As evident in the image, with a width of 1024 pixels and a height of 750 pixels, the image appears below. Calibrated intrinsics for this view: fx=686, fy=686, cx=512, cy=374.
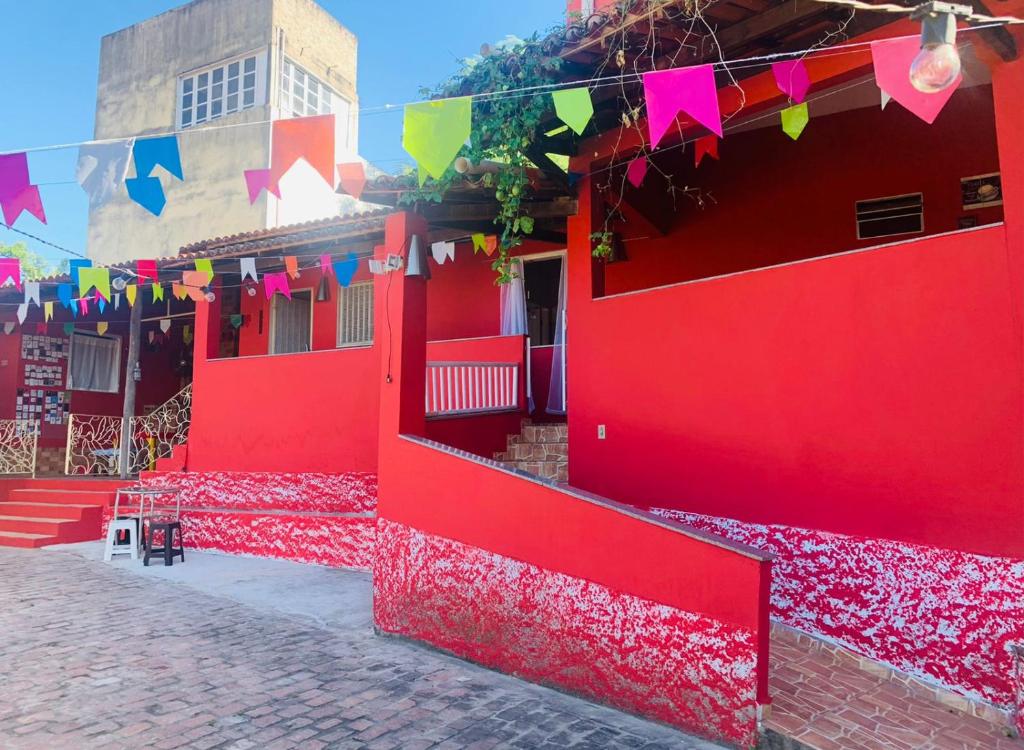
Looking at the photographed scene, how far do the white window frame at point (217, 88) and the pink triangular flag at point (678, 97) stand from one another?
47.2 feet

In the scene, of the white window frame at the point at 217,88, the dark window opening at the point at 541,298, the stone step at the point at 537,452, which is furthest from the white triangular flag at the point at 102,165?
the white window frame at the point at 217,88

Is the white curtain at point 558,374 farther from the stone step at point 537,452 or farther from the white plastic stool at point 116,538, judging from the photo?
the white plastic stool at point 116,538

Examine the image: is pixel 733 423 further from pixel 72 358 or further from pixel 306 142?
pixel 72 358

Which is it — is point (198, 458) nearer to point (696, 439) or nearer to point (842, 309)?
point (696, 439)

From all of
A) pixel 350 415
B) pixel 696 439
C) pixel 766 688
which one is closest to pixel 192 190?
pixel 350 415

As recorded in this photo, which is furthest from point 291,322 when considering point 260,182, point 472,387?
point 260,182

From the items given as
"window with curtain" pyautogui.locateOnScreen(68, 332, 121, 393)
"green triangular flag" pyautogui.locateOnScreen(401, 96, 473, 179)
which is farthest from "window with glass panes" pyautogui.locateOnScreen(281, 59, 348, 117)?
"green triangular flag" pyautogui.locateOnScreen(401, 96, 473, 179)

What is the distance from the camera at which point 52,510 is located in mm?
10258

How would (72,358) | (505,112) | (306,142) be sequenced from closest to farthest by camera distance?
1. (306,142)
2. (505,112)
3. (72,358)

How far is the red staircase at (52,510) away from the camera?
32.2 ft

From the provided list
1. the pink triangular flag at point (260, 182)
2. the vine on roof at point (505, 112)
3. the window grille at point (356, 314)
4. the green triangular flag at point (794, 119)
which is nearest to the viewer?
the green triangular flag at point (794, 119)

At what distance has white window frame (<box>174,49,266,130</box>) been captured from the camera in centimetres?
1628

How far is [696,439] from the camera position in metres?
5.50

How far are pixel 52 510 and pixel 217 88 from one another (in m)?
11.4
